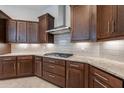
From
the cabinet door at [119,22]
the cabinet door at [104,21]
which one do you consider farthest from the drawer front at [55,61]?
the cabinet door at [119,22]

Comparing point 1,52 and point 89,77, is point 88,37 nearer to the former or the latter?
point 89,77

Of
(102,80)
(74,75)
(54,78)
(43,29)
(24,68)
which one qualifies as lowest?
(54,78)

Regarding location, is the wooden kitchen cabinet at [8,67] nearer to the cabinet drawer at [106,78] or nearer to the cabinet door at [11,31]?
the cabinet door at [11,31]

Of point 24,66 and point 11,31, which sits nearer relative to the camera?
point 24,66

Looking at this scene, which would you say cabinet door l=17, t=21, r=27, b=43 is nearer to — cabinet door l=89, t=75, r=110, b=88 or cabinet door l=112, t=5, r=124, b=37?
cabinet door l=89, t=75, r=110, b=88

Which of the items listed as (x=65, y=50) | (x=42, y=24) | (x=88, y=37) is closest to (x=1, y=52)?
(x=42, y=24)

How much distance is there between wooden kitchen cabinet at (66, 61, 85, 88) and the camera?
299cm

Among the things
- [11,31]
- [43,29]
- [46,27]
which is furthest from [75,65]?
[11,31]

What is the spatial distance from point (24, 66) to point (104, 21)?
329cm

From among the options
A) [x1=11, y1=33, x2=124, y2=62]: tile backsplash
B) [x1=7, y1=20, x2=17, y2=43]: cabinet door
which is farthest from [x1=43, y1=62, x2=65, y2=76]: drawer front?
[x1=7, y1=20, x2=17, y2=43]: cabinet door

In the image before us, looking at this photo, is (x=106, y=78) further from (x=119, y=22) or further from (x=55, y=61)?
(x=55, y=61)

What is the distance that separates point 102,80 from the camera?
6.79 feet

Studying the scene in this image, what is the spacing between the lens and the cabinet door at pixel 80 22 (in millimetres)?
3239

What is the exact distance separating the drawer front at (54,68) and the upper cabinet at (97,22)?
83 cm
